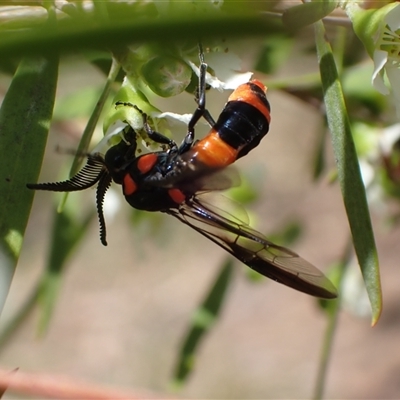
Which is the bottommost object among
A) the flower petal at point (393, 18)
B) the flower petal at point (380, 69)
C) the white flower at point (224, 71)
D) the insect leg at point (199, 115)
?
the insect leg at point (199, 115)

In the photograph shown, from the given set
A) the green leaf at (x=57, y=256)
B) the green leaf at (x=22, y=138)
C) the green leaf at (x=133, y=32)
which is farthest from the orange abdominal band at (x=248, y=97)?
the green leaf at (x=57, y=256)

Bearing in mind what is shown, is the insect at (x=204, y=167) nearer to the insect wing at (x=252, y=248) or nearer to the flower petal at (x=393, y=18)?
the insect wing at (x=252, y=248)

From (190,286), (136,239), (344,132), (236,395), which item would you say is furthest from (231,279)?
(190,286)

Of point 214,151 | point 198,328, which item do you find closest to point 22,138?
point 214,151

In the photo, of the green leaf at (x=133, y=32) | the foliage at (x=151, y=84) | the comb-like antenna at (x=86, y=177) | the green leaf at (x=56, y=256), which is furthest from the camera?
the green leaf at (x=56, y=256)

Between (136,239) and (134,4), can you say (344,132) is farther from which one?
(136,239)

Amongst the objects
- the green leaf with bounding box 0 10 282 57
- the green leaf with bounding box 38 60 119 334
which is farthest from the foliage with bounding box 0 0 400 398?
the green leaf with bounding box 38 60 119 334

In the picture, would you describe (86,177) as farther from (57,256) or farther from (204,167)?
(57,256)
